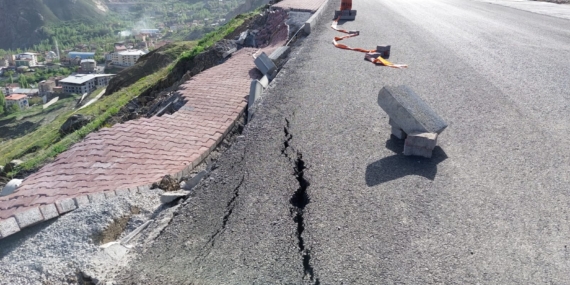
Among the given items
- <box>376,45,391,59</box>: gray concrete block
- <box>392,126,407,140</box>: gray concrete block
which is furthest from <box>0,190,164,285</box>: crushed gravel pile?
<box>376,45,391,59</box>: gray concrete block

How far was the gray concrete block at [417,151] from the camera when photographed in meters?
4.27

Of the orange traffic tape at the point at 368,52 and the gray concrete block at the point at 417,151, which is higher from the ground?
the orange traffic tape at the point at 368,52

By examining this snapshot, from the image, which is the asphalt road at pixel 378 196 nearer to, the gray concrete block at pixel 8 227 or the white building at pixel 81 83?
the gray concrete block at pixel 8 227

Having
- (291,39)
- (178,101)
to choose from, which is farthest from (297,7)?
(178,101)

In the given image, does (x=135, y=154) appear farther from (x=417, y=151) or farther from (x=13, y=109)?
(x=13, y=109)

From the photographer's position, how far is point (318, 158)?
4355mm

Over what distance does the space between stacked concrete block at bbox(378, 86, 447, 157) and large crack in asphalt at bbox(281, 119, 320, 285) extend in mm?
1044

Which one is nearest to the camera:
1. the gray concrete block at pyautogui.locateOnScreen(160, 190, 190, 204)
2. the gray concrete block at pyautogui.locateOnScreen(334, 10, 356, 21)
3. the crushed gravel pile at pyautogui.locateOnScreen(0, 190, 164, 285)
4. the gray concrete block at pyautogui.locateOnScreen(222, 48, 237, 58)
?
the crushed gravel pile at pyautogui.locateOnScreen(0, 190, 164, 285)

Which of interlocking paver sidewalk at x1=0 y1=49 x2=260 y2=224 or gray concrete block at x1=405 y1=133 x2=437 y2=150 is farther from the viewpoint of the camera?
interlocking paver sidewalk at x1=0 y1=49 x2=260 y2=224

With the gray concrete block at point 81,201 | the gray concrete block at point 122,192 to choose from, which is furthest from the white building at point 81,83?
the gray concrete block at point 81,201

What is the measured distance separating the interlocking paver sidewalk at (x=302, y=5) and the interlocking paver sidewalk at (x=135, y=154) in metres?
7.36

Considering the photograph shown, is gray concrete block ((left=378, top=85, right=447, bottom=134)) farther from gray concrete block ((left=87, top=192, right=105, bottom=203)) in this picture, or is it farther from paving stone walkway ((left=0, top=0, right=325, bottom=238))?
gray concrete block ((left=87, top=192, right=105, bottom=203))

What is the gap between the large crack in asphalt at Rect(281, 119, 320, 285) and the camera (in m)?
2.89

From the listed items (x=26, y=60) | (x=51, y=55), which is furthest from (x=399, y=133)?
(x=51, y=55)
